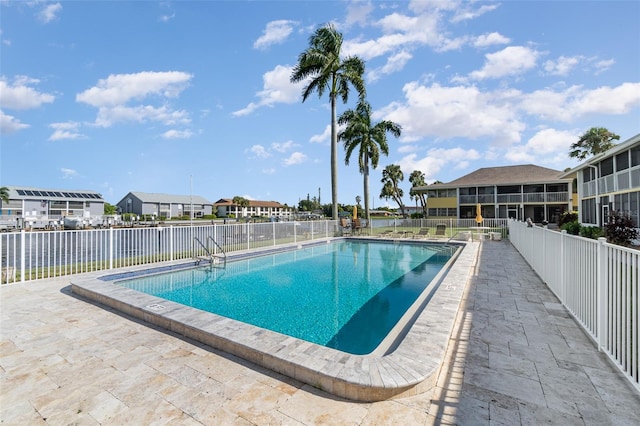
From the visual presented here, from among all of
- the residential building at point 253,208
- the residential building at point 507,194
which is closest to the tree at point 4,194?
the residential building at point 253,208

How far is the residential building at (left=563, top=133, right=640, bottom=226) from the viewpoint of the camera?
550 inches

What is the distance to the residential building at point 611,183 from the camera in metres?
14.0

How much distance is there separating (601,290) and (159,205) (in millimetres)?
68930

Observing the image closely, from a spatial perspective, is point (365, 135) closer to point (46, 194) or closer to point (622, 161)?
point (622, 161)

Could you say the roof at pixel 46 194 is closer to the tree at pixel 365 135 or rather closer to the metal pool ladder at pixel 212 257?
the tree at pixel 365 135

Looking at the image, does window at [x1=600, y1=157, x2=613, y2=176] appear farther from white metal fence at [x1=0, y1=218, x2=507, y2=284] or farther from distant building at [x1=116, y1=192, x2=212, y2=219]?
distant building at [x1=116, y1=192, x2=212, y2=219]

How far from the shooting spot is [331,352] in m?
3.04

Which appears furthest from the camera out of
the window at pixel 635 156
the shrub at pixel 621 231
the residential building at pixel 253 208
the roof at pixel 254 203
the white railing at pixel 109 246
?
the roof at pixel 254 203

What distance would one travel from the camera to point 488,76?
1452cm

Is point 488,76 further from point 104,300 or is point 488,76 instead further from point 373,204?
point 373,204

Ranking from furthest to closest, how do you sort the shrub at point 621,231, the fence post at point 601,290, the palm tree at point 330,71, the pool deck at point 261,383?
the palm tree at point 330,71, the shrub at point 621,231, the fence post at point 601,290, the pool deck at point 261,383

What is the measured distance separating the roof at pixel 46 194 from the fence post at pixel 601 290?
5831cm

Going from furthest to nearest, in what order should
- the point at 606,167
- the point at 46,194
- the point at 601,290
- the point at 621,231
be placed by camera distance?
the point at 46,194
the point at 606,167
the point at 621,231
the point at 601,290

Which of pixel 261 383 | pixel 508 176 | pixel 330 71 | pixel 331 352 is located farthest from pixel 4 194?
pixel 508 176
